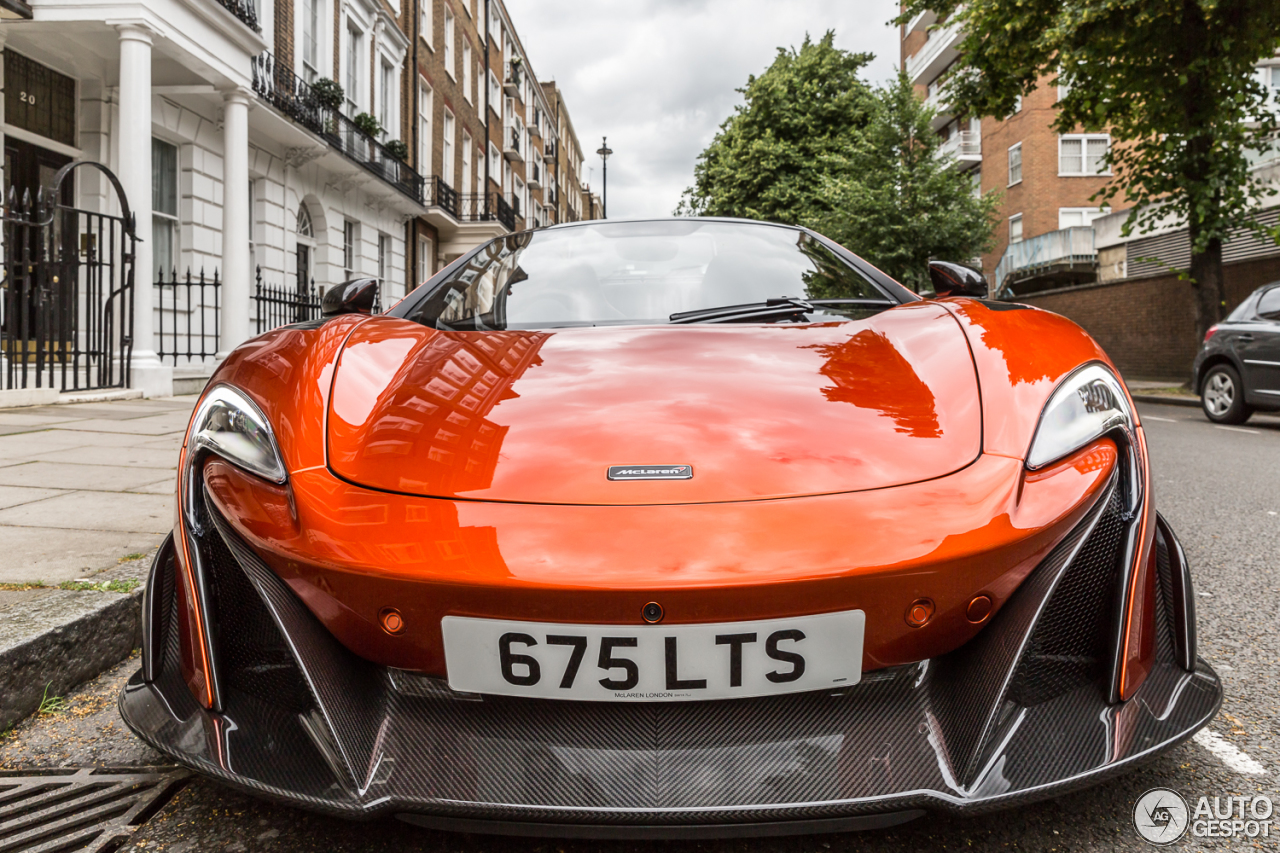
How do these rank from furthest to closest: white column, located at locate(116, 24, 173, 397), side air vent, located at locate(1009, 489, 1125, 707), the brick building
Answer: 1. the brick building
2. white column, located at locate(116, 24, 173, 397)
3. side air vent, located at locate(1009, 489, 1125, 707)

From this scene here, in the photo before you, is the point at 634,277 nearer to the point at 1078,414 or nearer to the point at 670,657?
the point at 1078,414

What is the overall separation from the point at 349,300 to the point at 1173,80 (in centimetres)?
1383

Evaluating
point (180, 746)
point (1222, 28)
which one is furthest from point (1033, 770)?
point (1222, 28)

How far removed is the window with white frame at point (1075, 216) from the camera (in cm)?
2950

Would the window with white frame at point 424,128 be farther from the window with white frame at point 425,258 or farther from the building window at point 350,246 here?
the building window at point 350,246

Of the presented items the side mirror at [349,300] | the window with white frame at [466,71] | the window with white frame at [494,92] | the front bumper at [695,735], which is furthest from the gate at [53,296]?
Answer: the window with white frame at [494,92]

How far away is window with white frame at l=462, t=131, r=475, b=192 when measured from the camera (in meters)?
26.4

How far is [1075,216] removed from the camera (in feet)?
97.3

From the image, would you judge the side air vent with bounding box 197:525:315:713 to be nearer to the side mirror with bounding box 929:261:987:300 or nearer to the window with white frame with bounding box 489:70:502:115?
the side mirror with bounding box 929:261:987:300

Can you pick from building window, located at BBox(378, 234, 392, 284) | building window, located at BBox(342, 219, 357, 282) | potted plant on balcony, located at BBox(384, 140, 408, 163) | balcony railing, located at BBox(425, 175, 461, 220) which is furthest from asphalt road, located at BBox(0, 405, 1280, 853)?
balcony railing, located at BBox(425, 175, 461, 220)

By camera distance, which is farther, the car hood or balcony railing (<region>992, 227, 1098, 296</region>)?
balcony railing (<region>992, 227, 1098, 296</region>)

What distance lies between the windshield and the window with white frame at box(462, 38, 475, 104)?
1024 inches

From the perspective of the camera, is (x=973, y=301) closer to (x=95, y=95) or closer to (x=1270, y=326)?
(x=1270, y=326)

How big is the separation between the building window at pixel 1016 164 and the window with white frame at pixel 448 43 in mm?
19248
